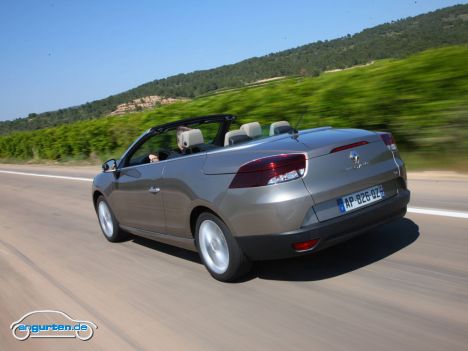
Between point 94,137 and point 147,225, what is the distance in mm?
16953

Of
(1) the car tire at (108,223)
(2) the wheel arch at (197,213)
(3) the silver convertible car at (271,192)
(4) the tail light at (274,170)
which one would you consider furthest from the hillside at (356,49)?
(4) the tail light at (274,170)

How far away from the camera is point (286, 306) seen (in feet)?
12.6

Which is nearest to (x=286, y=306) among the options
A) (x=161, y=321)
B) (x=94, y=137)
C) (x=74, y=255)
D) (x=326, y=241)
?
(x=326, y=241)

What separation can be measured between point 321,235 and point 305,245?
0.46 feet

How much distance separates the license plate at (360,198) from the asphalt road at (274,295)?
0.59m

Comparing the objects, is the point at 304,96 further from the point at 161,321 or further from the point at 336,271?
the point at 161,321

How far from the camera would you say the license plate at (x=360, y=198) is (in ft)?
12.9

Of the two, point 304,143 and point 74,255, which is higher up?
point 304,143

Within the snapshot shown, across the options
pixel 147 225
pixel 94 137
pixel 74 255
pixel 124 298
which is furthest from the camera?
pixel 94 137

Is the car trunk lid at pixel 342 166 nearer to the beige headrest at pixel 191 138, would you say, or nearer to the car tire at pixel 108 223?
the beige headrest at pixel 191 138

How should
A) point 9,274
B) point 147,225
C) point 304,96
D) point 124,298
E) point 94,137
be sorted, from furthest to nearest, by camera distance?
point 94,137, point 304,96, point 9,274, point 147,225, point 124,298

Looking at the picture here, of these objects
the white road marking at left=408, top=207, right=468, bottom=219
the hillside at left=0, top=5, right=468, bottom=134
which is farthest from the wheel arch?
the hillside at left=0, top=5, right=468, bottom=134

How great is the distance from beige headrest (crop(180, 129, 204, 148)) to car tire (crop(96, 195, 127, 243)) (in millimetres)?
1990

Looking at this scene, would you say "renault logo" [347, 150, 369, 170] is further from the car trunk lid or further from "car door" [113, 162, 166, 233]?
"car door" [113, 162, 166, 233]
